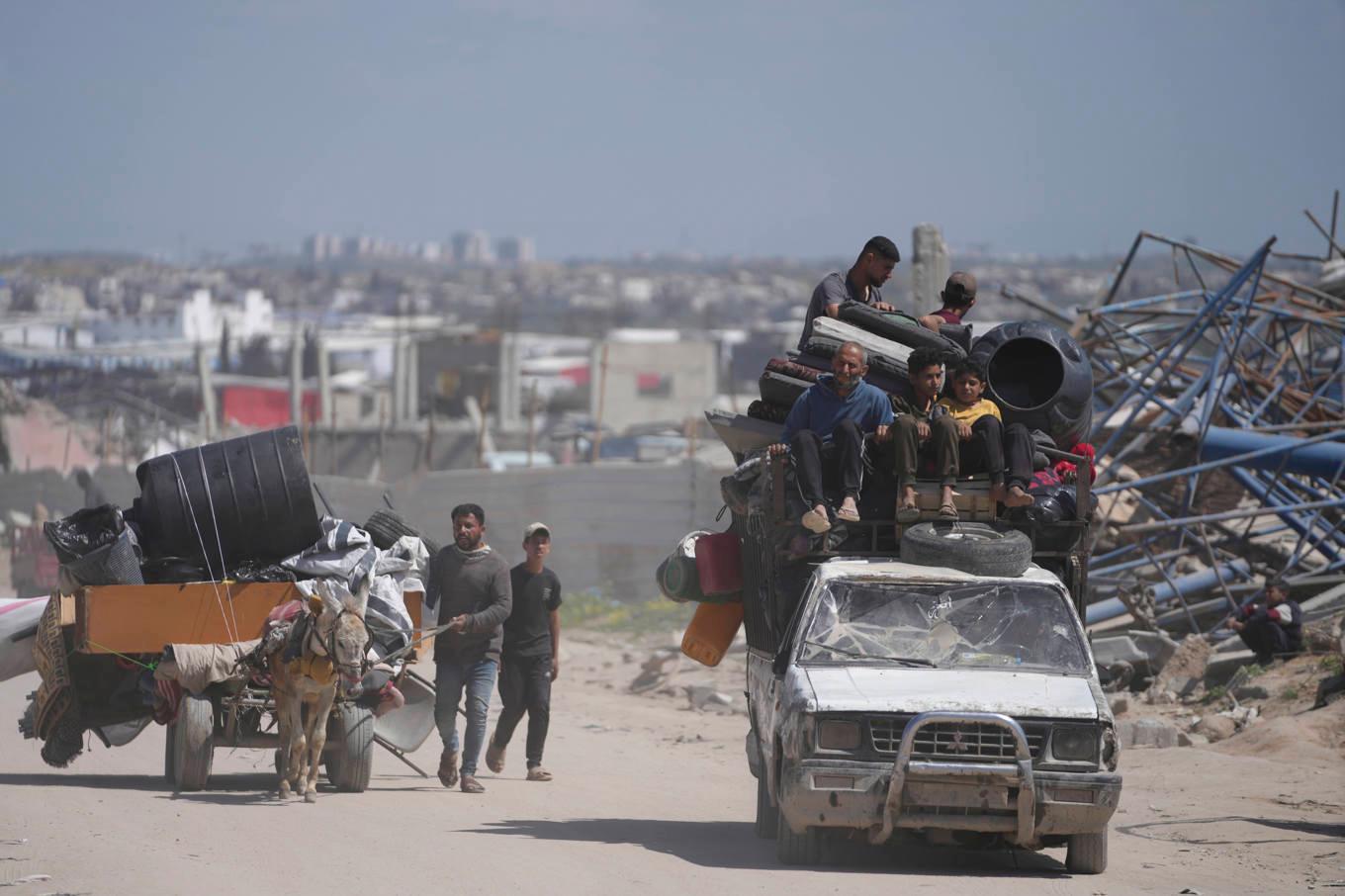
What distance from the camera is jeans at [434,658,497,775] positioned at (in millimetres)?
12062

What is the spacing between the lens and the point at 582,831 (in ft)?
34.0

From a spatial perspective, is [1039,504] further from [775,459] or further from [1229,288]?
[1229,288]

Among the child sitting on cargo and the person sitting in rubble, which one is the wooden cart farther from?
the person sitting in rubble

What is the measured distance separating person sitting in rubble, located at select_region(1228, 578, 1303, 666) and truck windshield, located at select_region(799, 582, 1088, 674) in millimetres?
8065

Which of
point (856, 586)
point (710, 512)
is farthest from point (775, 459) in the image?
point (710, 512)

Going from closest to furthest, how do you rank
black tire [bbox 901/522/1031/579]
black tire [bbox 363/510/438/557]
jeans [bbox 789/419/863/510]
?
black tire [bbox 901/522/1031/579], jeans [bbox 789/419/863/510], black tire [bbox 363/510/438/557]

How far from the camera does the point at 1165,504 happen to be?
74.6ft

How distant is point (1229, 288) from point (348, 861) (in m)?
13.6

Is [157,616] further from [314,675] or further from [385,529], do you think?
[385,529]

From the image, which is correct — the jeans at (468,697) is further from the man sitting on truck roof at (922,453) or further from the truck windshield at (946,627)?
the man sitting on truck roof at (922,453)

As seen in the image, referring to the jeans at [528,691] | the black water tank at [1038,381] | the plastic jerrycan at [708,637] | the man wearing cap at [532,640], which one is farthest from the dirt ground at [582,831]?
the black water tank at [1038,381]

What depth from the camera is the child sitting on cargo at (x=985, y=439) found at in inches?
379

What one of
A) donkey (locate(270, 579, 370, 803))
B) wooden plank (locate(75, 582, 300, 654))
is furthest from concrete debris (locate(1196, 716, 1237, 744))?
wooden plank (locate(75, 582, 300, 654))

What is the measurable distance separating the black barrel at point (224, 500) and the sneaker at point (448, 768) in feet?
6.27
